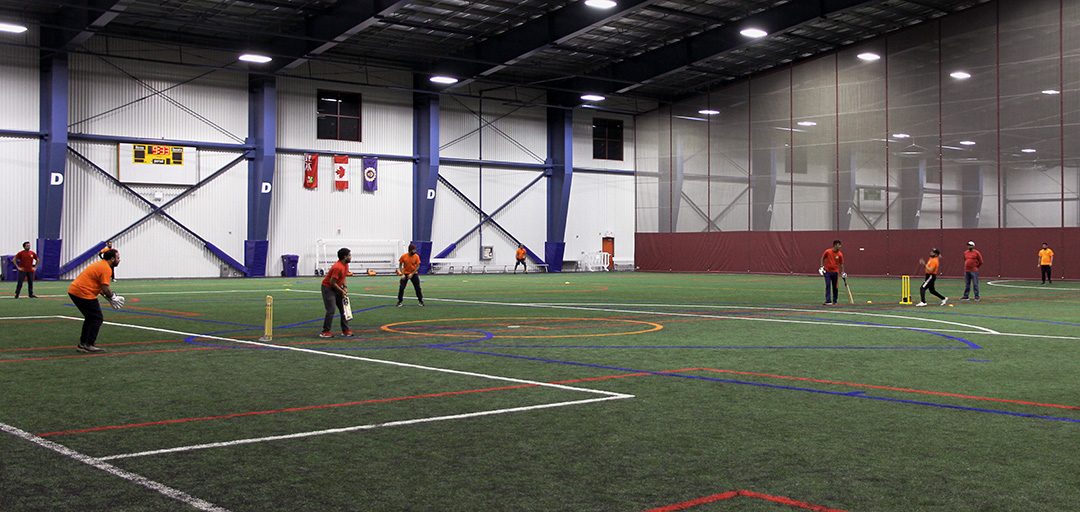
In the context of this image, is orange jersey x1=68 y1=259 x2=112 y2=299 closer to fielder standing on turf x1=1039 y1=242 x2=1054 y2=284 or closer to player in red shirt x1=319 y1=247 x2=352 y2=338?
player in red shirt x1=319 y1=247 x2=352 y2=338

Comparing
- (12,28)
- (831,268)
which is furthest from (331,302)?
(12,28)

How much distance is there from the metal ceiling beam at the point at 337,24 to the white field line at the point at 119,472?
33.9 metres

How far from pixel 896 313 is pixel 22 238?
4201 centimetres

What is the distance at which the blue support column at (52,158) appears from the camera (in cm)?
4688

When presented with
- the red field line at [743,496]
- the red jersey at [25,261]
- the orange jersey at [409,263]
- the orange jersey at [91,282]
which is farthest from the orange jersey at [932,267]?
the red jersey at [25,261]

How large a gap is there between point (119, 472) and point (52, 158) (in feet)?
148

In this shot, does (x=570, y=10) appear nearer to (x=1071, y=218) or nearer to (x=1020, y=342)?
(x=1071, y=218)

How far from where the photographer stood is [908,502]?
670cm

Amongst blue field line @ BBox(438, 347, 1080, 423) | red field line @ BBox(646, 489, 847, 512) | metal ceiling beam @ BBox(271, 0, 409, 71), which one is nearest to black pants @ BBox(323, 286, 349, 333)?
blue field line @ BBox(438, 347, 1080, 423)

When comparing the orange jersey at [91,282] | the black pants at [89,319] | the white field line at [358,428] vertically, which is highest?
the orange jersey at [91,282]

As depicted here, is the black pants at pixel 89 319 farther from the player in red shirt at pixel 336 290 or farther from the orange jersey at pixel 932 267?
the orange jersey at pixel 932 267

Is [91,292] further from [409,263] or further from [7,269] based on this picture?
[7,269]

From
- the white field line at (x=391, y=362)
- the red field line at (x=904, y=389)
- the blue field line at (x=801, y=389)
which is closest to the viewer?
the blue field line at (x=801, y=389)

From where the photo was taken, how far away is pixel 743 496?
6875 mm
